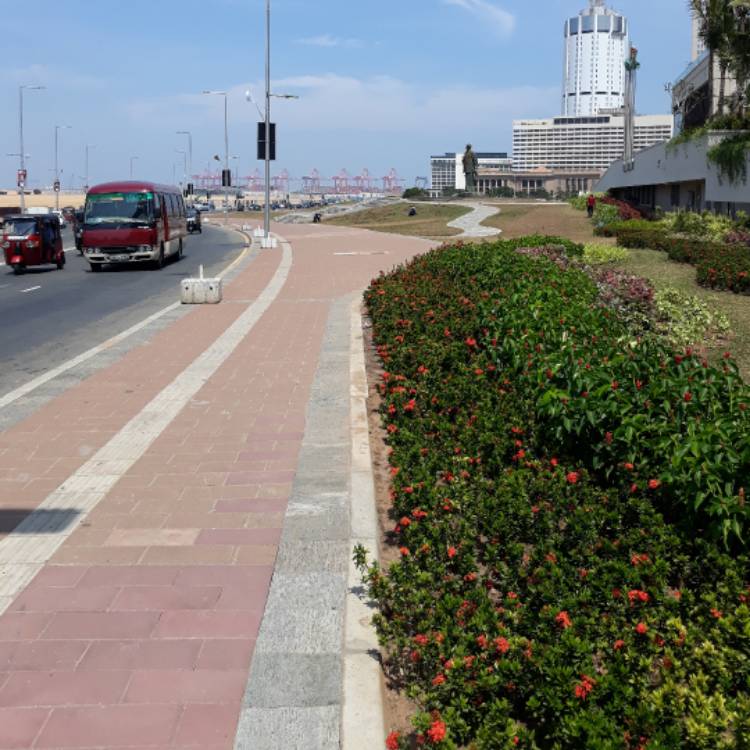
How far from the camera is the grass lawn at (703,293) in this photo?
1173cm

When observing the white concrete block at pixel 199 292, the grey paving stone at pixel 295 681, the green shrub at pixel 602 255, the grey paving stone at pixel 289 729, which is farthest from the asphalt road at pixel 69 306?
the green shrub at pixel 602 255

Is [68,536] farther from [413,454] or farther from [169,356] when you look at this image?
[169,356]

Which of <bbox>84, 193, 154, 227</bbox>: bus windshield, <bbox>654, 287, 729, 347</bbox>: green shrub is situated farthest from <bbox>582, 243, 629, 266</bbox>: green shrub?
<bbox>84, 193, 154, 227</bbox>: bus windshield

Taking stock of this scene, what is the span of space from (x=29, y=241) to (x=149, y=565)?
86.1 feet

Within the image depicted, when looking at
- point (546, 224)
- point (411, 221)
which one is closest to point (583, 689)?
point (546, 224)

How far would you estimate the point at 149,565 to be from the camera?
5.45 metres

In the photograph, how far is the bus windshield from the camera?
29859mm

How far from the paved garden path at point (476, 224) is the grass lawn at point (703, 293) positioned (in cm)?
2291

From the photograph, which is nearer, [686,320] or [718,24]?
[686,320]

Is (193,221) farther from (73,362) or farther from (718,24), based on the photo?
(73,362)

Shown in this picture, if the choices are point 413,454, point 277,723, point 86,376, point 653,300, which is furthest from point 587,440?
point 653,300

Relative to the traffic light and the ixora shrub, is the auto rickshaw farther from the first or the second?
the ixora shrub

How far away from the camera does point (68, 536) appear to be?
592 cm

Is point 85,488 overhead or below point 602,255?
below
